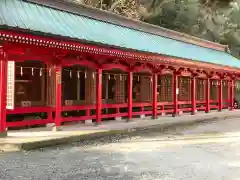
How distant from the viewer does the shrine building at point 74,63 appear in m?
13.1

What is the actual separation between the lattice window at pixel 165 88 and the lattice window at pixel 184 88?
127 cm

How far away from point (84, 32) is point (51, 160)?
25.3 feet

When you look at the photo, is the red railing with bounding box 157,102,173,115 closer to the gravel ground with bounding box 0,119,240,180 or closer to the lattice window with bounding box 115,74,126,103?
the lattice window with bounding box 115,74,126,103

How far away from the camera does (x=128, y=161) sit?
32.3ft

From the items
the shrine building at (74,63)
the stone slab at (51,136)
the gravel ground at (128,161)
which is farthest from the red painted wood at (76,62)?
the gravel ground at (128,161)

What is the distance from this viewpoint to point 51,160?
9938mm

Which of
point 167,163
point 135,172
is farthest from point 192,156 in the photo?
point 135,172

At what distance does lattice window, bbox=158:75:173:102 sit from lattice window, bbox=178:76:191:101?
1275 millimetres

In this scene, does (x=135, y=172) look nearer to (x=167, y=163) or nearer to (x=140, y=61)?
(x=167, y=163)

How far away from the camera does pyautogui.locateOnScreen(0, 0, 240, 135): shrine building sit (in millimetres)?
13055

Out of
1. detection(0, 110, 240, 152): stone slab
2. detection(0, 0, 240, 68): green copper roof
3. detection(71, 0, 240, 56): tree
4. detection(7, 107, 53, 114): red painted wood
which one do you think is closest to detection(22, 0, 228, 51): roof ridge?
detection(0, 0, 240, 68): green copper roof

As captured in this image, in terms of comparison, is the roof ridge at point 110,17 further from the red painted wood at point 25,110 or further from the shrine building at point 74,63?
the red painted wood at point 25,110

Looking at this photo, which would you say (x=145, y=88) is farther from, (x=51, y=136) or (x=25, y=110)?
(x=51, y=136)

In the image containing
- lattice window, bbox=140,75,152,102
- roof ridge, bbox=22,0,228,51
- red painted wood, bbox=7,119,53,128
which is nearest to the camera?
red painted wood, bbox=7,119,53,128
